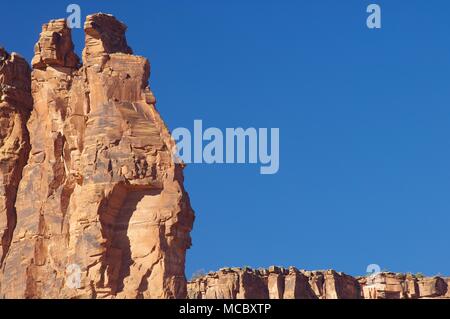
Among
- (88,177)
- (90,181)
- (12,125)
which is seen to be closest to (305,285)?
(12,125)

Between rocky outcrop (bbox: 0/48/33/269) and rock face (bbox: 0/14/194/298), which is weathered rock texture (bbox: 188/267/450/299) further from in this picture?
rock face (bbox: 0/14/194/298)

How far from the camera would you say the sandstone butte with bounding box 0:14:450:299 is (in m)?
62.7

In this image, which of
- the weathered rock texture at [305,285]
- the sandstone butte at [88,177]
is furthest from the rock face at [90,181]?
the weathered rock texture at [305,285]

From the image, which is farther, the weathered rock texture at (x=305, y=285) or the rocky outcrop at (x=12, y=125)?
the weathered rock texture at (x=305, y=285)

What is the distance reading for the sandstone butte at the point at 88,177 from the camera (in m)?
62.7

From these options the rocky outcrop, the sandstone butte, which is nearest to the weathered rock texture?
the rocky outcrop

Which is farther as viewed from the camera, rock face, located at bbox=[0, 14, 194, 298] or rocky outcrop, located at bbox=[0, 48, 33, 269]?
rocky outcrop, located at bbox=[0, 48, 33, 269]

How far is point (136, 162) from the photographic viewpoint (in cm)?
6344

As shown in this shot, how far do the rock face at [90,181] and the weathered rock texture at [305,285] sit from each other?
22.9 m

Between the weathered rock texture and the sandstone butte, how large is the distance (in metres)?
22.8

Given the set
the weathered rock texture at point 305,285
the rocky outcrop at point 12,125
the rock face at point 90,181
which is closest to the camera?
the rock face at point 90,181

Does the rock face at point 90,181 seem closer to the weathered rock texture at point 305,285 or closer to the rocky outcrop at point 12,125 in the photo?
the rocky outcrop at point 12,125

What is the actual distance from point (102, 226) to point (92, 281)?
241 centimetres
